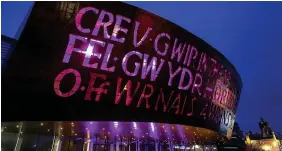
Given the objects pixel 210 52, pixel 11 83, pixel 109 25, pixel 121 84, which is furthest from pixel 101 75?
pixel 210 52

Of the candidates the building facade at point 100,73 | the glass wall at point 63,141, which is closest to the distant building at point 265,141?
the glass wall at point 63,141

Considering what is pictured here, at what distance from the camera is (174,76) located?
25.3 metres

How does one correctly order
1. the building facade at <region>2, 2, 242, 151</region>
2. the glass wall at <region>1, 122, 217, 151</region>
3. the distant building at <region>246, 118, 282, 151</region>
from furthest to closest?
the distant building at <region>246, 118, 282, 151</region> < the glass wall at <region>1, 122, 217, 151</region> < the building facade at <region>2, 2, 242, 151</region>

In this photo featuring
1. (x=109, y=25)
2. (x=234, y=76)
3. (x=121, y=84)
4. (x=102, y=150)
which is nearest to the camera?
(x=109, y=25)

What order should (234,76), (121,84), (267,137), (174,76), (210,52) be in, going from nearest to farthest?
(121,84)
(174,76)
(210,52)
(234,76)
(267,137)

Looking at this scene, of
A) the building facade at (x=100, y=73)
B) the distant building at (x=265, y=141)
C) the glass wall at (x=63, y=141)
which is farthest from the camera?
the distant building at (x=265, y=141)

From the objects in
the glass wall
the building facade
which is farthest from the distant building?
the building facade

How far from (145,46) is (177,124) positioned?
10103mm

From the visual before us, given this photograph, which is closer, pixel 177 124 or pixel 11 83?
pixel 11 83

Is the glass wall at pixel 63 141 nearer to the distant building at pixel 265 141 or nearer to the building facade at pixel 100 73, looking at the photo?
the building facade at pixel 100 73

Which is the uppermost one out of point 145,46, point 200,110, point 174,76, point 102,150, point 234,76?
point 234,76

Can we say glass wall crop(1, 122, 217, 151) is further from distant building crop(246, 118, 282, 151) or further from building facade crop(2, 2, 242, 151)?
distant building crop(246, 118, 282, 151)

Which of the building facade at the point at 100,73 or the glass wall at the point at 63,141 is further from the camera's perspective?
the glass wall at the point at 63,141

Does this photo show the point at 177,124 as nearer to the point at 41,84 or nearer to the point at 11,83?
the point at 41,84
